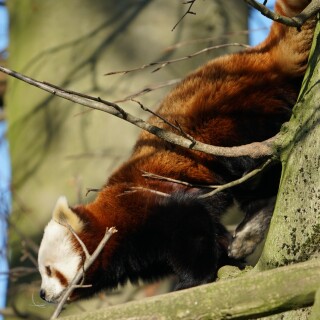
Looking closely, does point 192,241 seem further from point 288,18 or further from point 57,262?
point 288,18

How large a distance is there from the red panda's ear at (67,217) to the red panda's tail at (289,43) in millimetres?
1261

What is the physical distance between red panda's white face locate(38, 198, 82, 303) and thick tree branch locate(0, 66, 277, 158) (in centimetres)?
163

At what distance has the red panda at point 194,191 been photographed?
10.6 feet

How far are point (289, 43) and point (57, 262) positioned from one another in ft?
5.35

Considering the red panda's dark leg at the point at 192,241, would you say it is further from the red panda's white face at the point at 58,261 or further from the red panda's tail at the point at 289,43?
the red panda's tail at the point at 289,43

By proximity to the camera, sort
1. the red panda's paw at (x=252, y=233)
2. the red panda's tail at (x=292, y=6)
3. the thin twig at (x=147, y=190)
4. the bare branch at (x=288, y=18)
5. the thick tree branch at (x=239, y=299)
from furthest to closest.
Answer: the red panda's paw at (x=252, y=233)
the thin twig at (x=147, y=190)
the red panda's tail at (x=292, y=6)
the bare branch at (x=288, y=18)
the thick tree branch at (x=239, y=299)

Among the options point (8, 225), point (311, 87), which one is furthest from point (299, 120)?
point (8, 225)

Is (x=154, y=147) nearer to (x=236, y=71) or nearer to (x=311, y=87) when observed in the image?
(x=236, y=71)

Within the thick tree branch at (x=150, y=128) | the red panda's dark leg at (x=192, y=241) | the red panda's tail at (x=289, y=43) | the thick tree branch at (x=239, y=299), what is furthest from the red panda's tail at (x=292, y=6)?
the thick tree branch at (x=239, y=299)

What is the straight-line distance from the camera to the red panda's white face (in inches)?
146

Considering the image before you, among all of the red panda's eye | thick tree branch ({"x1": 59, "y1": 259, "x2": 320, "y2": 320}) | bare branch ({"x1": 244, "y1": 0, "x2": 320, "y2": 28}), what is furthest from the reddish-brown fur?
thick tree branch ({"x1": 59, "y1": 259, "x2": 320, "y2": 320})

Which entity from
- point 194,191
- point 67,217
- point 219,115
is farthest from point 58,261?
point 219,115

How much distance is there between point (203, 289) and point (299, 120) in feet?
2.27

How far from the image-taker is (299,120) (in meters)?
2.20
